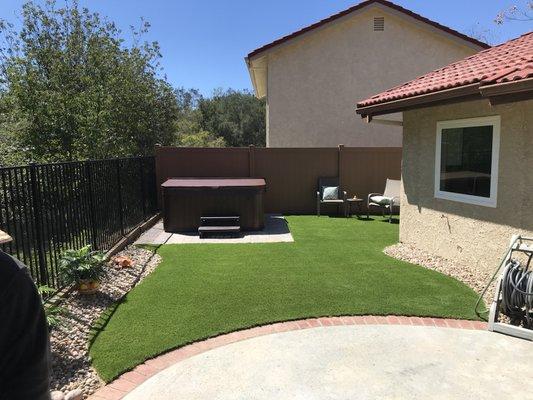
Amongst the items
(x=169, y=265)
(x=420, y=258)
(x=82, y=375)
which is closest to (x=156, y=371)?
(x=82, y=375)

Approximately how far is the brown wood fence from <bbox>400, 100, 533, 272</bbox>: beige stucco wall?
434 cm

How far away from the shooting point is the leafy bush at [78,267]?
16.5 feet

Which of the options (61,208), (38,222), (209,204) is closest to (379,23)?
(209,204)

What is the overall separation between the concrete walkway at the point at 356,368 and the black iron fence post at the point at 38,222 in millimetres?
2284

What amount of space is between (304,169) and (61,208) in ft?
25.3

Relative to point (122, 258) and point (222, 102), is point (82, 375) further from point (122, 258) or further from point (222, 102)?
point (222, 102)

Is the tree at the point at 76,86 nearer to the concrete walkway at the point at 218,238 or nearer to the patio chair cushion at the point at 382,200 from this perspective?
the concrete walkway at the point at 218,238

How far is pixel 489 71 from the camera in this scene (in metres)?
5.53

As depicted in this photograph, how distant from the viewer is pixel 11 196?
449 centimetres

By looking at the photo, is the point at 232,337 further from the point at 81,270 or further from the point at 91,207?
the point at 91,207

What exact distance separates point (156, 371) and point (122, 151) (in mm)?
12579

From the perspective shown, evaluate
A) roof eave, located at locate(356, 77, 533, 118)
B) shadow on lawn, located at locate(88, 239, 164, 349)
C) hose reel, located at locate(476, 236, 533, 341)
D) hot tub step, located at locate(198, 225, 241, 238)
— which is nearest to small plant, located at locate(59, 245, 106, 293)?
shadow on lawn, located at locate(88, 239, 164, 349)

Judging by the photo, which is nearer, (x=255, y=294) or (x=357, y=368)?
(x=357, y=368)

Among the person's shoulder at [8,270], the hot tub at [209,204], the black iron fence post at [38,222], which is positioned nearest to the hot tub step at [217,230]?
the hot tub at [209,204]
